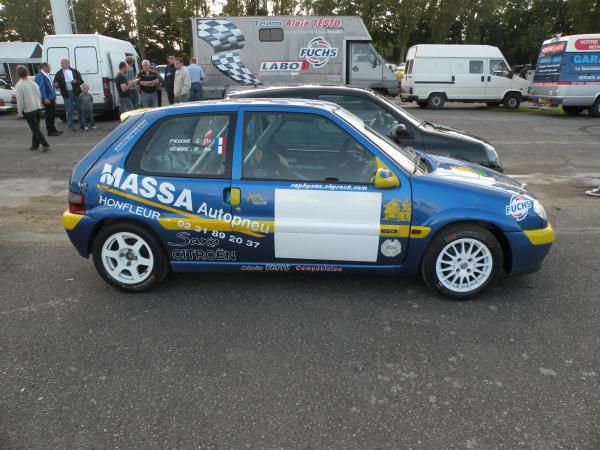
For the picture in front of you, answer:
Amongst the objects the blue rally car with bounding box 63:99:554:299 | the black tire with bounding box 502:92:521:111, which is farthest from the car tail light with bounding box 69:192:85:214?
the black tire with bounding box 502:92:521:111

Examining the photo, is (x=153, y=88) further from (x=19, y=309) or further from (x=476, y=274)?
(x=476, y=274)

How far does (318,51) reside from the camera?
17.0m

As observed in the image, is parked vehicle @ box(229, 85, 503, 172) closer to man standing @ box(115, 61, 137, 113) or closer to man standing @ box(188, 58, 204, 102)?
man standing @ box(115, 61, 137, 113)

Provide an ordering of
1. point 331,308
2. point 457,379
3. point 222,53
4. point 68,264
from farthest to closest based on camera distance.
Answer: point 222,53 < point 68,264 < point 331,308 < point 457,379

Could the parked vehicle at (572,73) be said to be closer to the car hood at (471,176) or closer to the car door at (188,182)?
the car hood at (471,176)

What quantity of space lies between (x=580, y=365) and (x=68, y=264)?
435cm

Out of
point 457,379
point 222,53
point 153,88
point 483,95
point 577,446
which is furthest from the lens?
point 483,95

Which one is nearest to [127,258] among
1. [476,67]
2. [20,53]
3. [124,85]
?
[124,85]

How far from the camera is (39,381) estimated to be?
2.88m

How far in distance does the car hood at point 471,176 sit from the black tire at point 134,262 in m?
2.29

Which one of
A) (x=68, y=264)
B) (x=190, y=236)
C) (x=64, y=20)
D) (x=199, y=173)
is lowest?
(x=68, y=264)

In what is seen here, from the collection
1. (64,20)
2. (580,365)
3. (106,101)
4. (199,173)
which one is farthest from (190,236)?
(64,20)

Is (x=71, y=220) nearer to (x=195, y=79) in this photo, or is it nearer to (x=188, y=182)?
(x=188, y=182)

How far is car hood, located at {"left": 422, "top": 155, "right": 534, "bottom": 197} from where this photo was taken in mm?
3853
